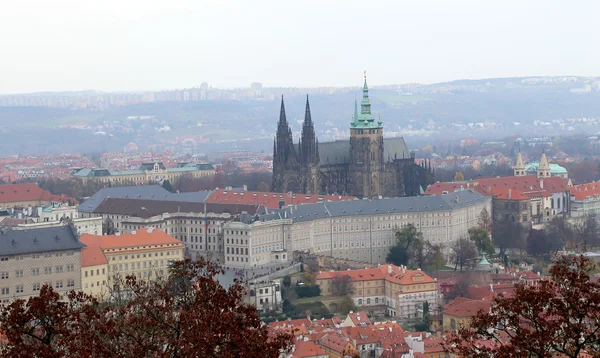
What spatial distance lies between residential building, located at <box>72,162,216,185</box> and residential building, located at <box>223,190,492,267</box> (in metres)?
58.0

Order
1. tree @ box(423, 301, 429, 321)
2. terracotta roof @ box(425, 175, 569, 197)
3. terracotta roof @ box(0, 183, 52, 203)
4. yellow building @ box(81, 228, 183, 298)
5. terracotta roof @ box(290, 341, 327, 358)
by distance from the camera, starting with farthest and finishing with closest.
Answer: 1. terracotta roof @ box(0, 183, 52, 203)
2. terracotta roof @ box(425, 175, 569, 197)
3. yellow building @ box(81, 228, 183, 298)
4. tree @ box(423, 301, 429, 321)
5. terracotta roof @ box(290, 341, 327, 358)

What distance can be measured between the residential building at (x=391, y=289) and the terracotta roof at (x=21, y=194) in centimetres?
4693

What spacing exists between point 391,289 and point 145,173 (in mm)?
93368

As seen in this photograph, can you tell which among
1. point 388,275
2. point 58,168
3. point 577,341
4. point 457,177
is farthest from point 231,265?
point 58,168

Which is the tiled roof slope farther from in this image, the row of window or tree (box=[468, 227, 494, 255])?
tree (box=[468, 227, 494, 255])

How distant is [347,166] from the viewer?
11288 cm

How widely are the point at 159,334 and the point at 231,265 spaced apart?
6391 cm

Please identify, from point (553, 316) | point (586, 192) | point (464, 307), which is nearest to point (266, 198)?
point (586, 192)

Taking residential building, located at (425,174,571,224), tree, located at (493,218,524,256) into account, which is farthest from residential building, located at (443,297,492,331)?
residential building, located at (425,174,571,224)

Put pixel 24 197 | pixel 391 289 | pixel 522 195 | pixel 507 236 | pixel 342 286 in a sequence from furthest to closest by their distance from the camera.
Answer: pixel 24 197
pixel 522 195
pixel 507 236
pixel 342 286
pixel 391 289

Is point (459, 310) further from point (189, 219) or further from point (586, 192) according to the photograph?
point (586, 192)

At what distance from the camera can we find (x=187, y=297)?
24812 millimetres

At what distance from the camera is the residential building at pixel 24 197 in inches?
4628

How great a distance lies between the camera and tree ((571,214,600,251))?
9831cm
